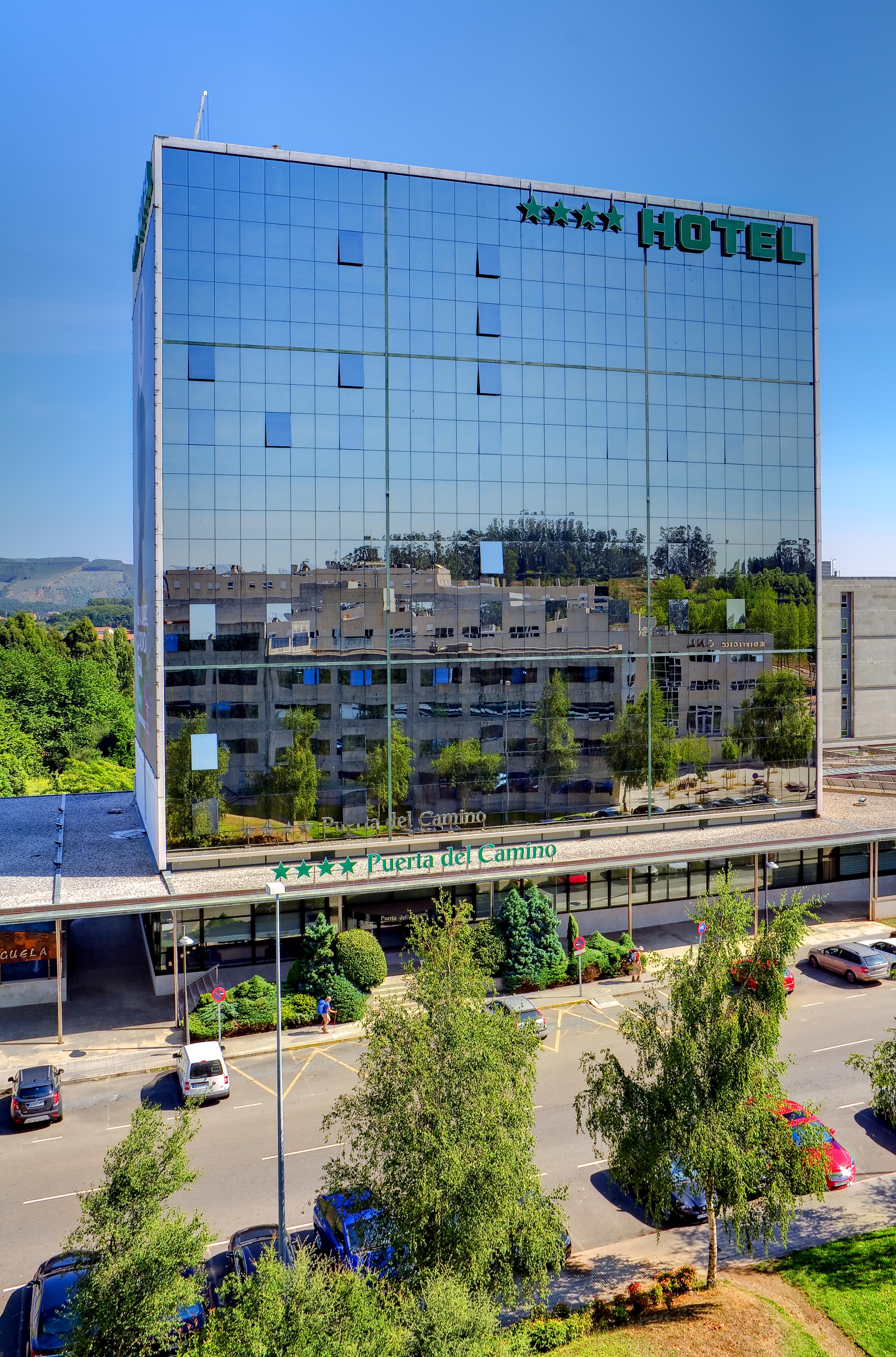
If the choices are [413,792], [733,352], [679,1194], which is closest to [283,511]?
[413,792]

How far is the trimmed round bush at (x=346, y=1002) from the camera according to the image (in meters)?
36.9

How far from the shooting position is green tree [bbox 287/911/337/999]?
123 feet

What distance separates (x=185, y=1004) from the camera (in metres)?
33.2

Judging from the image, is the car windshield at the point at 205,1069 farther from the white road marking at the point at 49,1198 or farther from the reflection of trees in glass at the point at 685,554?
the reflection of trees in glass at the point at 685,554

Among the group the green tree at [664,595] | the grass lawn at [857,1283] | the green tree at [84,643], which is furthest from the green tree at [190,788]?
the green tree at [84,643]

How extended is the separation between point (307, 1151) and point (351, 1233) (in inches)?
263

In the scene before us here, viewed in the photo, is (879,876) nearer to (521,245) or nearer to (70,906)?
(521,245)

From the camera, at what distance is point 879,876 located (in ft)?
168

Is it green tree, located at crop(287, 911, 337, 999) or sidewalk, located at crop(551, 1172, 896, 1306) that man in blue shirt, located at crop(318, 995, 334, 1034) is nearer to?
green tree, located at crop(287, 911, 337, 999)

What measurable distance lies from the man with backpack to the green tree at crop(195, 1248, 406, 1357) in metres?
20.8

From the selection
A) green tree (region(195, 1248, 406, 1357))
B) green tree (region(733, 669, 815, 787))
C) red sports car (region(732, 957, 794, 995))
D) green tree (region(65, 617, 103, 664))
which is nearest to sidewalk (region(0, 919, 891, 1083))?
red sports car (region(732, 957, 794, 995))

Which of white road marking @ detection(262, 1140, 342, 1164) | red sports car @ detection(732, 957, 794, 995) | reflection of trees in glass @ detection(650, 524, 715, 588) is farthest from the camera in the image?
reflection of trees in glass @ detection(650, 524, 715, 588)

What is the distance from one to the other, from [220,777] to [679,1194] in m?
23.6

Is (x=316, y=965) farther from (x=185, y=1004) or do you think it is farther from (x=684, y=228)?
(x=684, y=228)
